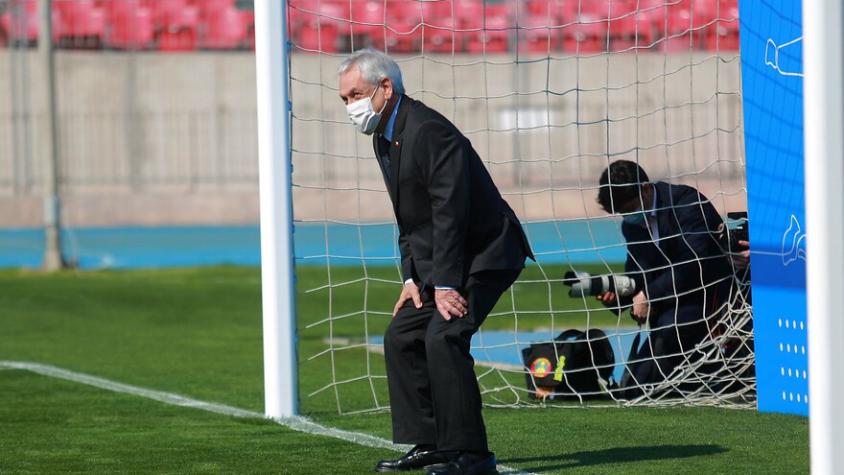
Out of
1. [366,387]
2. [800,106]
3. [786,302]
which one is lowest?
[366,387]

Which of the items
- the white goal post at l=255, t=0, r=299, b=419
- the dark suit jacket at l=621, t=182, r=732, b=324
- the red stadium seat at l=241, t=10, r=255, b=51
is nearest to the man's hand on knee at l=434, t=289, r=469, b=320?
the white goal post at l=255, t=0, r=299, b=419

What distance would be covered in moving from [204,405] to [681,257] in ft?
9.28

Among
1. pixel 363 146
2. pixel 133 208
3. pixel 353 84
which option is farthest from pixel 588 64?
pixel 353 84

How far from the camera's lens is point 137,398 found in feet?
25.8

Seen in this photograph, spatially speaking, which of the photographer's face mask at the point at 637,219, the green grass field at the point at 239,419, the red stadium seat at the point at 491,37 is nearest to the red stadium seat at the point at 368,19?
the red stadium seat at the point at 491,37

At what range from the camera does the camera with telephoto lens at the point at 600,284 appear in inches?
303

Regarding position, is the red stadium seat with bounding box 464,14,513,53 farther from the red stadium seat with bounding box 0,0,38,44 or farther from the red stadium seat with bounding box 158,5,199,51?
the red stadium seat with bounding box 0,0,38,44

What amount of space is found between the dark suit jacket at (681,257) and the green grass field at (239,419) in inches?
18.0

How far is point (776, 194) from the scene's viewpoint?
268 inches

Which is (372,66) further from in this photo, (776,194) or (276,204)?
(776,194)

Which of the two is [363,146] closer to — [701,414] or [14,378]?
[14,378]

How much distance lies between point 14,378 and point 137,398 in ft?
4.16

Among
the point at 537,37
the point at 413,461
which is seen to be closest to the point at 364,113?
the point at 413,461

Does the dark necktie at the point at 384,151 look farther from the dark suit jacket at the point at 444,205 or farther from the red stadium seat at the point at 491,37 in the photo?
the red stadium seat at the point at 491,37
